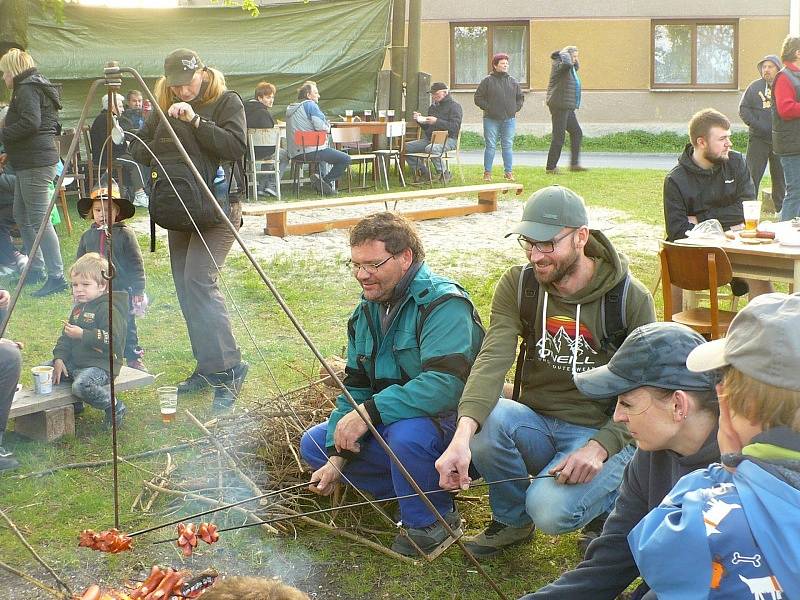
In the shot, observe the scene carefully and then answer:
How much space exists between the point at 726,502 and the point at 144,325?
19.0 feet

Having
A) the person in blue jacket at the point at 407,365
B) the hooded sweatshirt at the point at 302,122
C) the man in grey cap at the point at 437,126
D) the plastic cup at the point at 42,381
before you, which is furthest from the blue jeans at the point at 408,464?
the man in grey cap at the point at 437,126

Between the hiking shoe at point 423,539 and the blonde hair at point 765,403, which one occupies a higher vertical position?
the blonde hair at point 765,403

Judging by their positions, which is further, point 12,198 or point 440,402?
point 12,198

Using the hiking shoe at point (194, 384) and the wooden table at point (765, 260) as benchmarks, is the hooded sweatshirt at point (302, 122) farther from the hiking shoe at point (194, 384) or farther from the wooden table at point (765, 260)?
the wooden table at point (765, 260)

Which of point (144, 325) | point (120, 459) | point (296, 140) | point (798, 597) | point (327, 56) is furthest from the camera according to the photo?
point (327, 56)

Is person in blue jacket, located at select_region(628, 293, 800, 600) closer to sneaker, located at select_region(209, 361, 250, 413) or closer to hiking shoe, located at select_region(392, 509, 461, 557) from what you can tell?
hiking shoe, located at select_region(392, 509, 461, 557)

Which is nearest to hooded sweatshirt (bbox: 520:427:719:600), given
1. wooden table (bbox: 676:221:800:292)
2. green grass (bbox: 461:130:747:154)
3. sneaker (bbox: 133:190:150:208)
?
wooden table (bbox: 676:221:800:292)

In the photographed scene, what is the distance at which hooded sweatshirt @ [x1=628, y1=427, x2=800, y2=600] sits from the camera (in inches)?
67.5

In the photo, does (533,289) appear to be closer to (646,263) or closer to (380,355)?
(380,355)

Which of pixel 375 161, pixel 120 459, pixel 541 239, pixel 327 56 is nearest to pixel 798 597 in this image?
pixel 541 239

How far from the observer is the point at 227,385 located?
216 inches

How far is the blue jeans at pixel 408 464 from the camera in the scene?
3.55 metres

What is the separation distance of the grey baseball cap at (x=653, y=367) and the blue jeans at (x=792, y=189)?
257 inches

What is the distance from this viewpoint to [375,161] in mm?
14602
